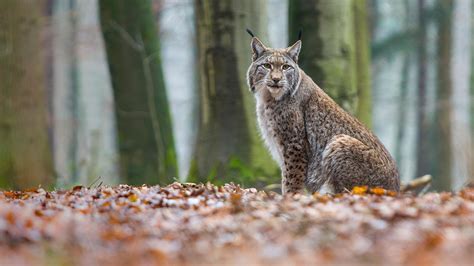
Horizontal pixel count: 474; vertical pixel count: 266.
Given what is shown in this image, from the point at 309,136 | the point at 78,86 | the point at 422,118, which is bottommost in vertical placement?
the point at 422,118

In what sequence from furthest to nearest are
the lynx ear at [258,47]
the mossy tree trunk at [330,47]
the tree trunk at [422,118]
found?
the tree trunk at [422,118], the mossy tree trunk at [330,47], the lynx ear at [258,47]

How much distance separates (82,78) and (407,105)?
43.0 feet

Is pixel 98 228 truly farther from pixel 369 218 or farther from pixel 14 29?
pixel 14 29

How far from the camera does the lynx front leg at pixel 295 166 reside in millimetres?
9695

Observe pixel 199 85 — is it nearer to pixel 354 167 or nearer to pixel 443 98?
pixel 354 167

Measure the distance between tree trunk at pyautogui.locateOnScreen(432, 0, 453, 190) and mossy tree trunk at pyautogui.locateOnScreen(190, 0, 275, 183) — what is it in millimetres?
12697

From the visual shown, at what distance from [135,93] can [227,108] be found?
10.9 ft

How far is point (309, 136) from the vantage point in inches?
382

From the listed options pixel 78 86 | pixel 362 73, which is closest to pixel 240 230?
pixel 362 73

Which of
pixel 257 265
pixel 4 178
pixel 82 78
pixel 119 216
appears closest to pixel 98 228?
pixel 119 216

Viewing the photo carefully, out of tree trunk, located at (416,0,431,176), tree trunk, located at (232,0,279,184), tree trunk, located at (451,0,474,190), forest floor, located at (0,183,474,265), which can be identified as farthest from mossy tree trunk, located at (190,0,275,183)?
tree trunk, located at (416,0,431,176)

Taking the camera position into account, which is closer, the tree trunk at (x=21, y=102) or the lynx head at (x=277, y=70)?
the lynx head at (x=277, y=70)

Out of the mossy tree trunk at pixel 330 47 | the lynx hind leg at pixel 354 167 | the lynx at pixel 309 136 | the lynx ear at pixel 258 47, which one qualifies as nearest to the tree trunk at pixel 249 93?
the mossy tree trunk at pixel 330 47

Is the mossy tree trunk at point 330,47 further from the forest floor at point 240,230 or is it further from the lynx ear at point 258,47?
the forest floor at point 240,230
